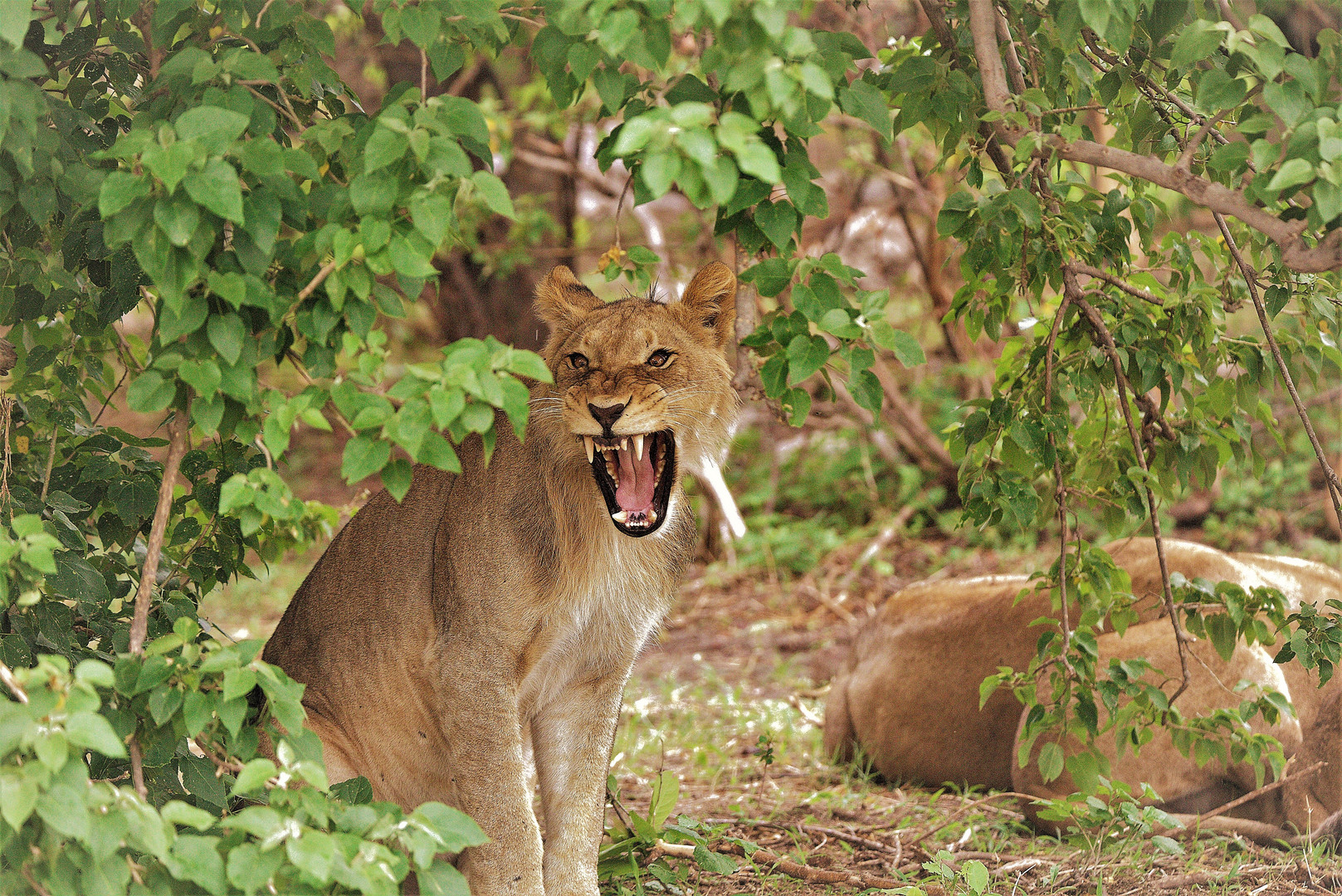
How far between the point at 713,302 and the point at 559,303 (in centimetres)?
47

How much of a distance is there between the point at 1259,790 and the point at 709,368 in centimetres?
211

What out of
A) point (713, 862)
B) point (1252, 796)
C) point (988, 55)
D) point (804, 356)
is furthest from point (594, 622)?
point (1252, 796)

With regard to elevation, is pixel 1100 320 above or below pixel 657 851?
above

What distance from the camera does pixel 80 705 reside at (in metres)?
1.99

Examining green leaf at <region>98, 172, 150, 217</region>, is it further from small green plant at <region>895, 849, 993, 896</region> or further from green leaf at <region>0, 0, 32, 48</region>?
small green plant at <region>895, 849, 993, 896</region>

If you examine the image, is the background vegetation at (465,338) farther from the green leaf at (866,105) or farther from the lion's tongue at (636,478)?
the lion's tongue at (636,478)

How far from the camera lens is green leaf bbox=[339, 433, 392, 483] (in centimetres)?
225

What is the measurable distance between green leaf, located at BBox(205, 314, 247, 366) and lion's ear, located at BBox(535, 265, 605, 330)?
4.50ft

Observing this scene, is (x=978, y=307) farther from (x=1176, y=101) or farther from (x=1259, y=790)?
(x=1259, y=790)

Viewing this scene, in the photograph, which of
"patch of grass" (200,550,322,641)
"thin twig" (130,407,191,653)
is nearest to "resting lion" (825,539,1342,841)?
"thin twig" (130,407,191,653)

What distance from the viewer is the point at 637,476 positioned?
11.1 ft

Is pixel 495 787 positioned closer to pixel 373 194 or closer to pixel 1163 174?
pixel 373 194

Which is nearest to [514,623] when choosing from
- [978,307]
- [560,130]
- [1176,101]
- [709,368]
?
[709,368]

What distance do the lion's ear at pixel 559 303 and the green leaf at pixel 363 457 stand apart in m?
1.36
